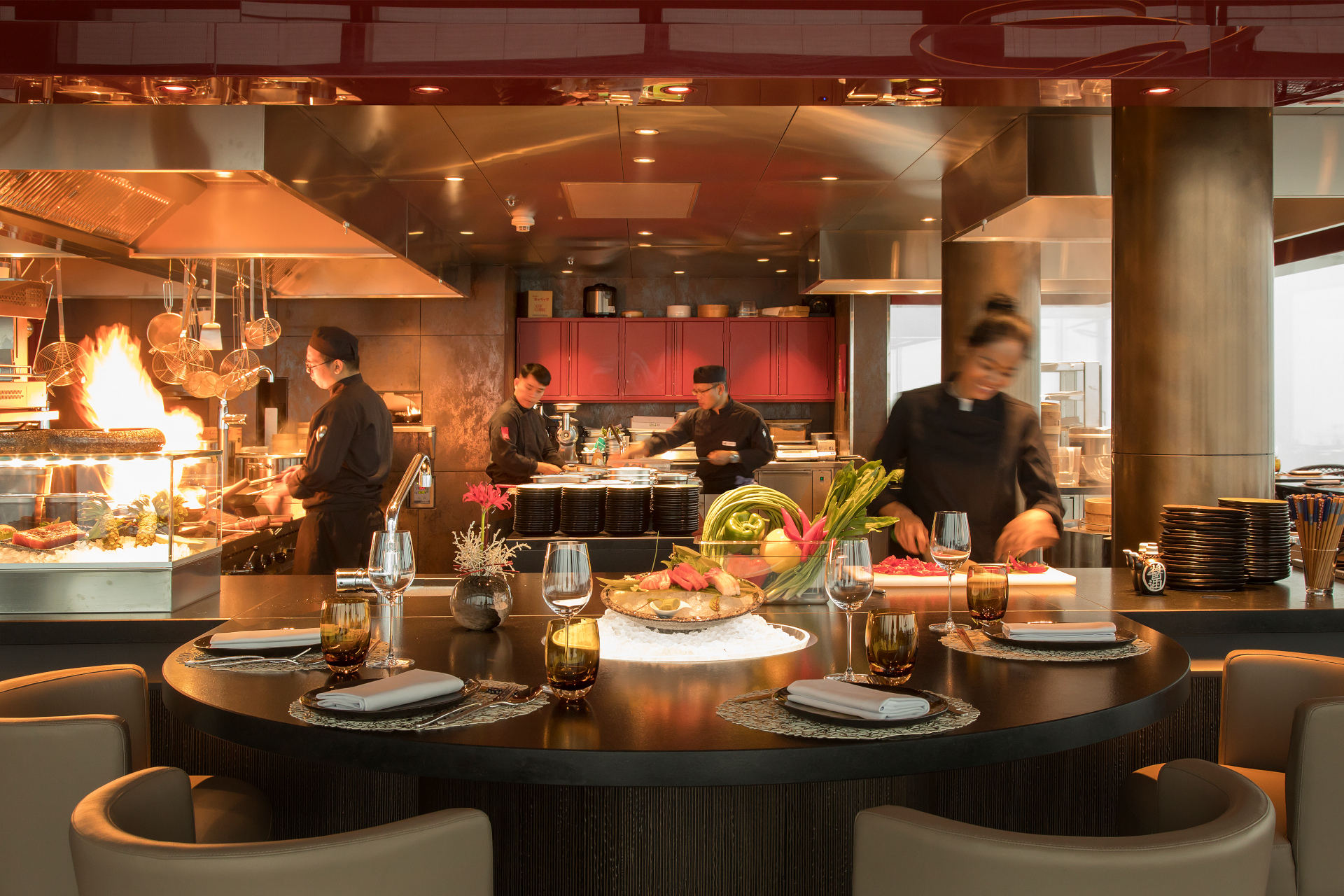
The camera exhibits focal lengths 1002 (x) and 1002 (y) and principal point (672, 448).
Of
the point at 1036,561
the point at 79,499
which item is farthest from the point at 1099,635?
the point at 79,499

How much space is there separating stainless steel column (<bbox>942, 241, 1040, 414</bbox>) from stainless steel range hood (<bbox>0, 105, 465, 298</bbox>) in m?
3.04

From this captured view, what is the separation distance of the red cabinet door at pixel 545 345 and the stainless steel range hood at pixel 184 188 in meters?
3.63

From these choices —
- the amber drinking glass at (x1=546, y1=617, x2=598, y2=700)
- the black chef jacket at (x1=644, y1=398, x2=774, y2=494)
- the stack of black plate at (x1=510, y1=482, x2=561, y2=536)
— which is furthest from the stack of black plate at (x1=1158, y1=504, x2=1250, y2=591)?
the black chef jacket at (x1=644, y1=398, x2=774, y2=494)

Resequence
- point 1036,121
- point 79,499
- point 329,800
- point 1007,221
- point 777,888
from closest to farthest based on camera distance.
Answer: point 777,888
point 329,800
point 79,499
point 1036,121
point 1007,221

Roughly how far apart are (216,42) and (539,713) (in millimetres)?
1850

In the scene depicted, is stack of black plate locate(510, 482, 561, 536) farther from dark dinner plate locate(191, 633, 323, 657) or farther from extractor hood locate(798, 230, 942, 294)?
extractor hood locate(798, 230, 942, 294)

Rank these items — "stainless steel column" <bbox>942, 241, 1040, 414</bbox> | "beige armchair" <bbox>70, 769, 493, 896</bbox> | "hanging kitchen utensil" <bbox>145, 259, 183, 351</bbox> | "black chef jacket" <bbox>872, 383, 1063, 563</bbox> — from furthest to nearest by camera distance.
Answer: "stainless steel column" <bbox>942, 241, 1040, 414</bbox> → "hanging kitchen utensil" <bbox>145, 259, 183, 351</bbox> → "black chef jacket" <bbox>872, 383, 1063, 563</bbox> → "beige armchair" <bbox>70, 769, 493, 896</bbox>

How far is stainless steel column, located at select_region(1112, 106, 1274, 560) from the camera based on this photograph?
3.53 meters

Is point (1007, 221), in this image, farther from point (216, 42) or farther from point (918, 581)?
point (216, 42)

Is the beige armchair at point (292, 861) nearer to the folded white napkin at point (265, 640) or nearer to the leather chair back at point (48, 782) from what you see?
the leather chair back at point (48, 782)

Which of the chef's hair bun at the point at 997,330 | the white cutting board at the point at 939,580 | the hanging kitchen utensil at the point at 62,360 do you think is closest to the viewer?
the white cutting board at the point at 939,580

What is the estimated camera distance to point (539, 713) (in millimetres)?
1507

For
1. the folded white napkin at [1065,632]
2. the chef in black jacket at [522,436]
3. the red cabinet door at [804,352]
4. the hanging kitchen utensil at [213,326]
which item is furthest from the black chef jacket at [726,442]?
the folded white napkin at [1065,632]

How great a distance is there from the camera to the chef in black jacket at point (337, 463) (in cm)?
475
